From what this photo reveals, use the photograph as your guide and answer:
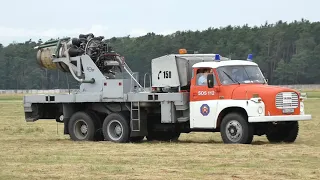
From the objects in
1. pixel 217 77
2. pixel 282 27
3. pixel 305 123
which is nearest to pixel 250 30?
pixel 282 27

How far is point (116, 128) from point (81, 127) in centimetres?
154

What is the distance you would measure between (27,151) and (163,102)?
452cm

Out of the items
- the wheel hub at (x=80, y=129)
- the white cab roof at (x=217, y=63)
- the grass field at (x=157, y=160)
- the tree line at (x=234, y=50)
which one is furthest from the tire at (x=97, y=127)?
the tree line at (x=234, y=50)

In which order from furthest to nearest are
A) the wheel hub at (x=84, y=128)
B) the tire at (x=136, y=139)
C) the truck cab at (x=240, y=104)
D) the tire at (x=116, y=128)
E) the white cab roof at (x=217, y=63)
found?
1. the wheel hub at (x=84, y=128)
2. the tire at (x=136, y=139)
3. the tire at (x=116, y=128)
4. the white cab roof at (x=217, y=63)
5. the truck cab at (x=240, y=104)

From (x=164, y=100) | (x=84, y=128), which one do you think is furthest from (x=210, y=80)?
(x=84, y=128)

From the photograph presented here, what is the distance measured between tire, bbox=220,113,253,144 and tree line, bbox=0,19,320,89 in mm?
113846

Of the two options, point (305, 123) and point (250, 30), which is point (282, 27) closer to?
point (250, 30)

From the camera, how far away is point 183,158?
18.2 meters

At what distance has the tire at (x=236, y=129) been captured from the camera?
21641mm

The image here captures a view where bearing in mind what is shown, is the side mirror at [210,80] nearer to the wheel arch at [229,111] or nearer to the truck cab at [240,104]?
the truck cab at [240,104]

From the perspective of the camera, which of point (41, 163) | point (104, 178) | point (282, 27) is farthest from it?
point (282, 27)

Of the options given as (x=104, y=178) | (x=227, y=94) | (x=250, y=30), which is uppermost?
(x=250, y=30)

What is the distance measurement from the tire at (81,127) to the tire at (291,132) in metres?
6.00

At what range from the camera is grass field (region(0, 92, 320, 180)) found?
15.1m
